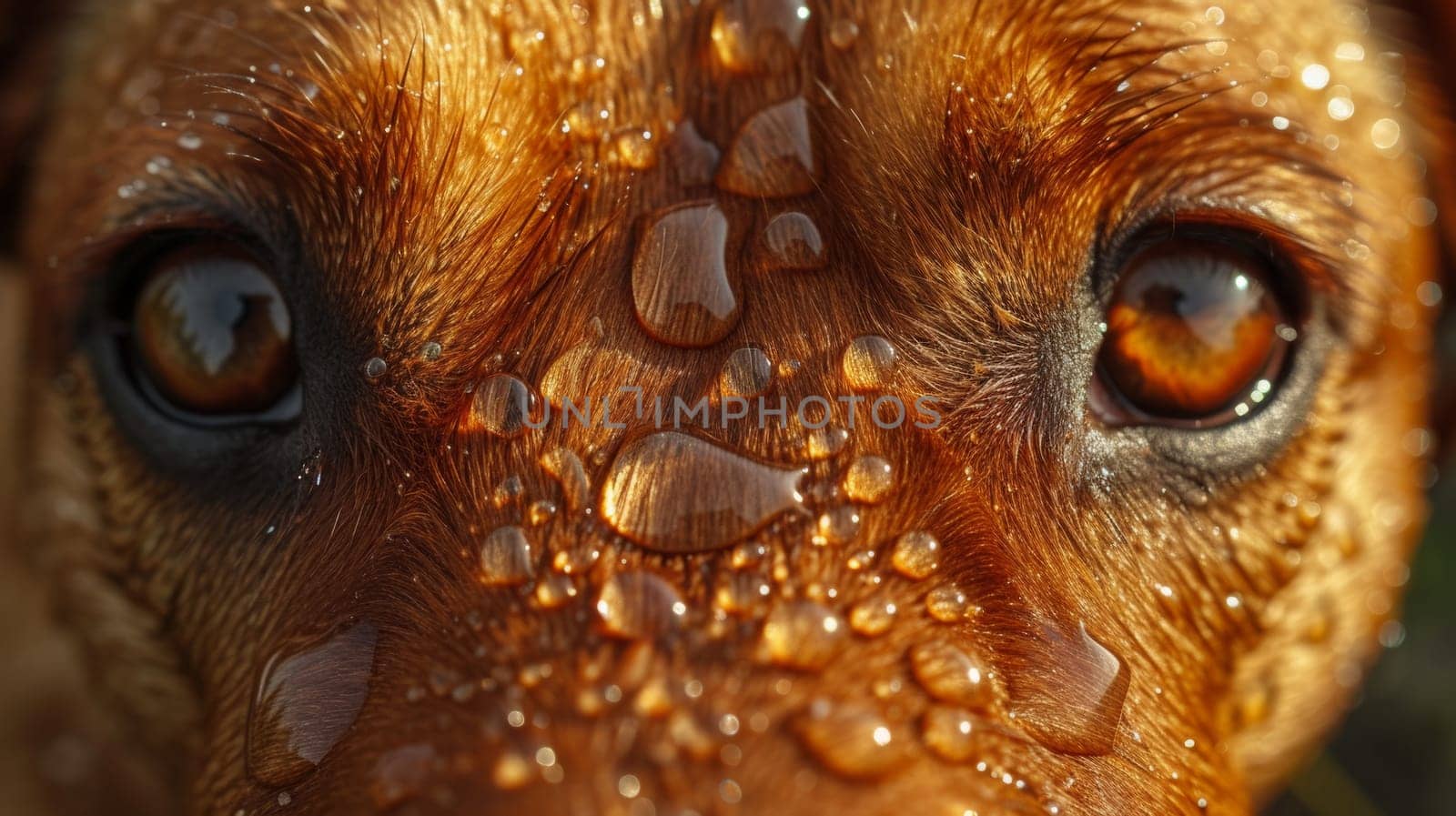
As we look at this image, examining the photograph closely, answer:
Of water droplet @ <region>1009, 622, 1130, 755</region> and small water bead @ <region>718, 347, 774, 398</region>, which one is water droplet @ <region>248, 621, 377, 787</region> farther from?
water droplet @ <region>1009, 622, 1130, 755</region>

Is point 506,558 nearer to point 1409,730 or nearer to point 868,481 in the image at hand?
point 868,481

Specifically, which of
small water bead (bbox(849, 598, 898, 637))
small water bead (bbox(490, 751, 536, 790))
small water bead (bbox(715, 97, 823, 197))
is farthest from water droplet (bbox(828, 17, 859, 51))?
small water bead (bbox(490, 751, 536, 790))

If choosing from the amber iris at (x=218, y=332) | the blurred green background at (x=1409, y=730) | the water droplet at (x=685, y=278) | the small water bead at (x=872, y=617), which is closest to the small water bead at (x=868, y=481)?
the small water bead at (x=872, y=617)

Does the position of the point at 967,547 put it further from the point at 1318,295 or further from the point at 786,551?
the point at 1318,295

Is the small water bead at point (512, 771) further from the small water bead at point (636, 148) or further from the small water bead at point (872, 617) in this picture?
the small water bead at point (636, 148)

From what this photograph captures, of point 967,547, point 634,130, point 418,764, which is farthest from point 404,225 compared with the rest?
point 967,547

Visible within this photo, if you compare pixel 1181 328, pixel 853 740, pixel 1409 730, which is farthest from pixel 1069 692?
pixel 1409 730

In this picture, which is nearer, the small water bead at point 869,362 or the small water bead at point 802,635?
the small water bead at point 802,635
